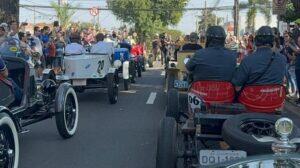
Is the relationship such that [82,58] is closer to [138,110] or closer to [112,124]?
[138,110]

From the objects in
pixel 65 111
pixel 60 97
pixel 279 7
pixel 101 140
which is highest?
pixel 279 7

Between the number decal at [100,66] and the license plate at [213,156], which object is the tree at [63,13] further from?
the license plate at [213,156]

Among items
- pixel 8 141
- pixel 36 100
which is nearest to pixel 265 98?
pixel 8 141

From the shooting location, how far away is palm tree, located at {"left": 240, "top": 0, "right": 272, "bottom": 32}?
61.4 meters

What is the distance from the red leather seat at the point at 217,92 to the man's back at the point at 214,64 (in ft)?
0.59

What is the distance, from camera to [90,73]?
1330cm

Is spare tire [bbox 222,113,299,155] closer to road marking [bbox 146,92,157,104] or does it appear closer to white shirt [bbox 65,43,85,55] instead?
road marking [bbox 146,92,157,104]

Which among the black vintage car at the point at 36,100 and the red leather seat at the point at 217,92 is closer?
the red leather seat at the point at 217,92

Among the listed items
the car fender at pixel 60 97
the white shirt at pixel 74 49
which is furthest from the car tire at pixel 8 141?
the white shirt at pixel 74 49

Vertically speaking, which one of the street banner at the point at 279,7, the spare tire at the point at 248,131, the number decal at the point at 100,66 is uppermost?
the street banner at the point at 279,7

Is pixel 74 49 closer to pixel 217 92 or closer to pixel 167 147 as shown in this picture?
pixel 217 92

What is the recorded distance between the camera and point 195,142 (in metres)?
6.27

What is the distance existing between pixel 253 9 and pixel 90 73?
161ft

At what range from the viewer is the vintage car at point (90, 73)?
517 inches
